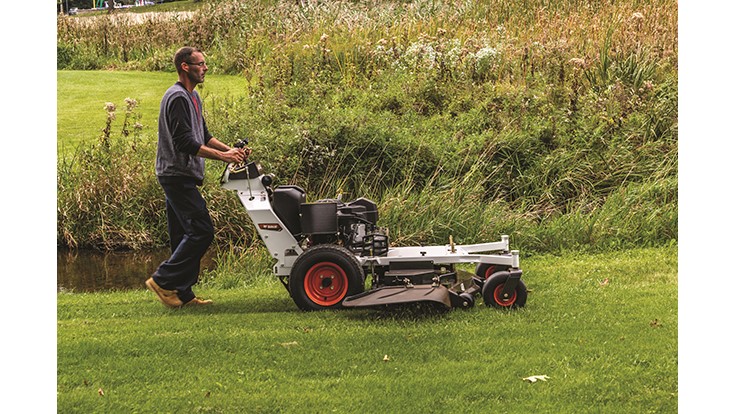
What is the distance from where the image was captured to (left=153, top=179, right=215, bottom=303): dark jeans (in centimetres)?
580

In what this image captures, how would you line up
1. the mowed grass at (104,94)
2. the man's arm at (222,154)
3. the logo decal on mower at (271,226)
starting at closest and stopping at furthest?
the man's arm at (222,154), the logo decal on mower at (271,226), the mowed grass at (104,94)

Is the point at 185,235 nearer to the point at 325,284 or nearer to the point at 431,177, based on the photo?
the point at 325,284

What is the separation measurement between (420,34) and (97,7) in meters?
4.09

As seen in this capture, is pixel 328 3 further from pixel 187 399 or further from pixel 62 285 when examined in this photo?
pixel 187 399

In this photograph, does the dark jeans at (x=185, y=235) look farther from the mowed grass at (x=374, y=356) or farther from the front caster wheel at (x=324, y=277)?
the front caster wheel at (x=324, y=277)

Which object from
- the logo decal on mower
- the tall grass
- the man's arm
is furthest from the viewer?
the tall grass

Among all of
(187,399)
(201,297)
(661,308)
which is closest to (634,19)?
(661,308)

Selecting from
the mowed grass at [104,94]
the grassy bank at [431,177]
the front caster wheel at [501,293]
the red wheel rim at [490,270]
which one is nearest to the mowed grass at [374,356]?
the front caster wheel at [501,293]

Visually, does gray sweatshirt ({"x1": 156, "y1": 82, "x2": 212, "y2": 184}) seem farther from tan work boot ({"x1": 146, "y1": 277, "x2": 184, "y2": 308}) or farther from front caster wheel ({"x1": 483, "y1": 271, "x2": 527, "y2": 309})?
front caster wheel ({"x1": 483, "y1": 271, "x2": 527, "y2": 309})

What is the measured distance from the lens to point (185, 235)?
19.2 ft

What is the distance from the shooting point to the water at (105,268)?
7258 mm

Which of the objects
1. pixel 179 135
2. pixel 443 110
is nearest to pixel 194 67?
pixel 179 135

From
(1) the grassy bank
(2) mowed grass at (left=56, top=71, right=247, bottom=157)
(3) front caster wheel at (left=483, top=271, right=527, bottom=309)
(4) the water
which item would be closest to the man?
(4) the water

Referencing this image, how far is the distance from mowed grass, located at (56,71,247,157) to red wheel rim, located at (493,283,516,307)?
4889mm
